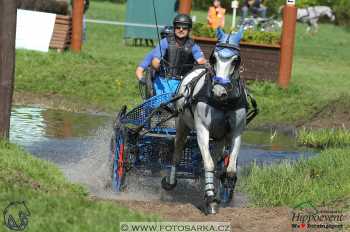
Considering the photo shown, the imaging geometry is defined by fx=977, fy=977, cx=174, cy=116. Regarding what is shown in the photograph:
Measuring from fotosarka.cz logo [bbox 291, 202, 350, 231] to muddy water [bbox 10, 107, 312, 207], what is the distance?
1667 mm

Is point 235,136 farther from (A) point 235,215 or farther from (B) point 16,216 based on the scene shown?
(B) point 16,216

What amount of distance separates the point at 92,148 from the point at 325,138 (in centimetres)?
371

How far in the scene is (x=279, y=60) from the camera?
20.4 m

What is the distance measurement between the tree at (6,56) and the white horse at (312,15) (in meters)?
32.1

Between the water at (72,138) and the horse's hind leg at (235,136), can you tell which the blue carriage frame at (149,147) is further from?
the water at (72,138)

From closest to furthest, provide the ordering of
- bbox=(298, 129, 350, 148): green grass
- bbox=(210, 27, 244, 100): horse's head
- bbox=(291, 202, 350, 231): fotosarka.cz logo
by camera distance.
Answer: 1. bbox=(291, 202, 350, 231): fotosarka.cz logo
2. bbox=(210, 27, 244, 100): horse's head
3. bbox=(298, 129, 350, 148): green grass

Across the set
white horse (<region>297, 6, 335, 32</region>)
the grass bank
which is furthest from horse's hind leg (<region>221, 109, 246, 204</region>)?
white horse (<region>297, 6, 335, 32</region>)

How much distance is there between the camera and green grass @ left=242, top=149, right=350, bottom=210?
943 cm

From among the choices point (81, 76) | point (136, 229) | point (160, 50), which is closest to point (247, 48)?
point (81, 76)

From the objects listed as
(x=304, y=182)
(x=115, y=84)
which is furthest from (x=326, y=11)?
(x=304, y=182)

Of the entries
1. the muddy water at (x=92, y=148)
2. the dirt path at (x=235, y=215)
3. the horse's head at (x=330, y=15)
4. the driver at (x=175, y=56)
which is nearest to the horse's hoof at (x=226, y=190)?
the muddy water at (x=92, y=148)

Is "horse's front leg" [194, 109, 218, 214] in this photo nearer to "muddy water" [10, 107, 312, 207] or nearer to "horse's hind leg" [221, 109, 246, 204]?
"horse's hind leg" [221, 109, 246, 204]

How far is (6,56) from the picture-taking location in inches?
432

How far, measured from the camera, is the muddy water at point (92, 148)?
1095 centimetres
